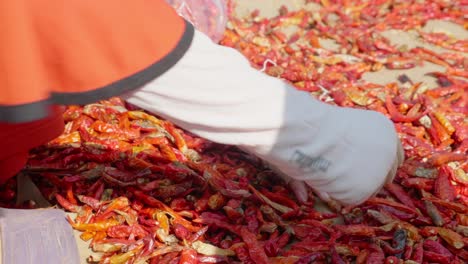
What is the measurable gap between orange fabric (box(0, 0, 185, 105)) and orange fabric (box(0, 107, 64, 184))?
471 millimetres

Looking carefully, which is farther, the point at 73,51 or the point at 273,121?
the point at 273,121

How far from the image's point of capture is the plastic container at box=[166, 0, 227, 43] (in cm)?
470

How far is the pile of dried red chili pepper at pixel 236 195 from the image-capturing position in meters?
3.02

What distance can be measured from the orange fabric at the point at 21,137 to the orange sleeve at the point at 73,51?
0.45 meters

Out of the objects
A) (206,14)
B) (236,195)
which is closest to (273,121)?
(236,195)

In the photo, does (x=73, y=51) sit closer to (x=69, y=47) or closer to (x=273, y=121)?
(x=69, y=47)

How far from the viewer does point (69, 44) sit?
78.0 inches

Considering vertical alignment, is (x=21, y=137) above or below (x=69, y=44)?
below

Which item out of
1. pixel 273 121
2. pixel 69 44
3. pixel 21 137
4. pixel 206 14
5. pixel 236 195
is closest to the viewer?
pixel 69 44

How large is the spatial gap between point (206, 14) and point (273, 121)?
2648 mm

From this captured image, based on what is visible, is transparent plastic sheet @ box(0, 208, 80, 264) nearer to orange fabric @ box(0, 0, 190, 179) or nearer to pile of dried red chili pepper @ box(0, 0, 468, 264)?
pile of dried red chili pepper @ box(0, 0, 468, 264)

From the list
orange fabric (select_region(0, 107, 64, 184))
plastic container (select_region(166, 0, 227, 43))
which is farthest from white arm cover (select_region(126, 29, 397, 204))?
plastic container (select_region(166, 0, 227, 43))

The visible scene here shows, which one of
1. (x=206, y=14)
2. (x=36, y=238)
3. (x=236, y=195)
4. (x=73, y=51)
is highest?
(x=73, y=51)

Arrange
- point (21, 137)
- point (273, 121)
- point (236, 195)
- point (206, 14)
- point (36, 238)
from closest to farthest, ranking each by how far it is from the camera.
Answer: point (273, 121), point (21, 137), point (36, 238), point (236, 195), point (206, 14)
